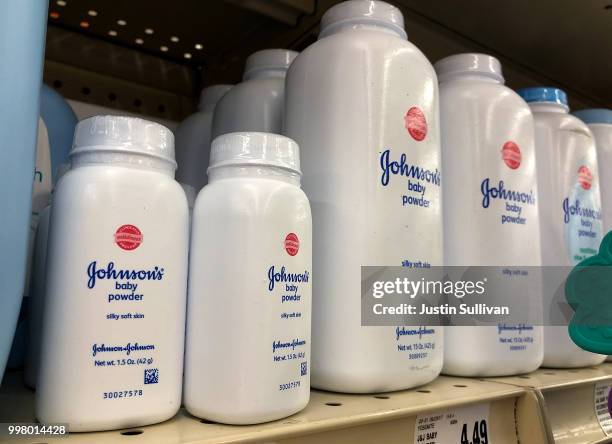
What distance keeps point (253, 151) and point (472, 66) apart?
1.24 ft

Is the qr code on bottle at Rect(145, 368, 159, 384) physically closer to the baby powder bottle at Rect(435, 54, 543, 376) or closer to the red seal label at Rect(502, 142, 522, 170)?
the baby powder bottle at Rect(435, 54, 543, 376)

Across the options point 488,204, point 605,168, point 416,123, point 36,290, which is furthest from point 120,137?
point 605,168

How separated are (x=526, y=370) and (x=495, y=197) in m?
0.20

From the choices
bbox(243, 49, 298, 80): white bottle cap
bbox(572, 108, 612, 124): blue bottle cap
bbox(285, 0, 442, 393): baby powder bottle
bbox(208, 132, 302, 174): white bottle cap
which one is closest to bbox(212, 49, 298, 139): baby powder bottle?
bbox(243, 49, 298, 80): white bottle cap

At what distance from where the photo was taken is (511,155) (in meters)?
0.66

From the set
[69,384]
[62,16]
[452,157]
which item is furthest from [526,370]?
[62,16]

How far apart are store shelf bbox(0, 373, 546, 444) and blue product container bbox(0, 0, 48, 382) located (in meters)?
0.10

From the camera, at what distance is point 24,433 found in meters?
0.36

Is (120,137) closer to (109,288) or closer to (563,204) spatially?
(109,288)

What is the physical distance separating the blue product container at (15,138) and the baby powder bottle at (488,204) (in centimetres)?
45

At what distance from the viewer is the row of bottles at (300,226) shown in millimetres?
372

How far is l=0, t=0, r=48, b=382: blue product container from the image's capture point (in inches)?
12.7

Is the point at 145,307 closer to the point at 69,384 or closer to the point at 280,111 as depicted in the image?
the point at 69,384

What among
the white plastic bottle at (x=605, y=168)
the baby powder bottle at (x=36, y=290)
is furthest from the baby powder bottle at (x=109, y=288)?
the white plastic bottle at (x=605, y=168)
